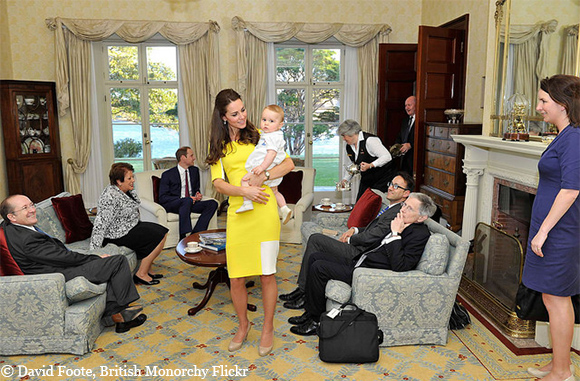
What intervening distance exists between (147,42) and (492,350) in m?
7.08

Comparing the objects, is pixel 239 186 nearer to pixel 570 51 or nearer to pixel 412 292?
pixel 412 292

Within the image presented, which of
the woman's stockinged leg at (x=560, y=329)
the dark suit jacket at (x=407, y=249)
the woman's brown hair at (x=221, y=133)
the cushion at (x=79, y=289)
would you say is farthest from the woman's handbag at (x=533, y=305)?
the cushion at (x=79, y=289)

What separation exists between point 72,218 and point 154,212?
118 centimetres

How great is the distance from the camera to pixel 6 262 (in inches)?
131

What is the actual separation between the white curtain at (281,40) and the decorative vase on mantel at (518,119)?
3904 mm

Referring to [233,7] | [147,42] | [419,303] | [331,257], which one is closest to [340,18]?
[233,7]

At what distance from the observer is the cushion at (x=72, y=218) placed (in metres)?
4.73

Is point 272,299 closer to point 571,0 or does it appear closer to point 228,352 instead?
point 228,352

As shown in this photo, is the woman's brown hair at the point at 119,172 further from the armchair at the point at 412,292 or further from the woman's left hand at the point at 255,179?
the armchair at the point at 412,292

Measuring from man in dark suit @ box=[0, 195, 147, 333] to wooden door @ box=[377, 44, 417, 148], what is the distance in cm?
508

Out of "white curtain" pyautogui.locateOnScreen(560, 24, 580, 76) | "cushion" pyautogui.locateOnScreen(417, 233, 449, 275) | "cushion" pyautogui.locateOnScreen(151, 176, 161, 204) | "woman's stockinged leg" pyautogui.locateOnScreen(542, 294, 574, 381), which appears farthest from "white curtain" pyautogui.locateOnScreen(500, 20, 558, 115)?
"cushion" pyautogui.locateOnScreen(151, 176, 161, 204)

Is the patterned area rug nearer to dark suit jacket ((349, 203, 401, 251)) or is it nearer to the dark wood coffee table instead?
the dark wood coffee table

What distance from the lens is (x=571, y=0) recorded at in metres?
3.93

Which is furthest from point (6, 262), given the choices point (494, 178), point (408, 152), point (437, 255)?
point (408, 152)
